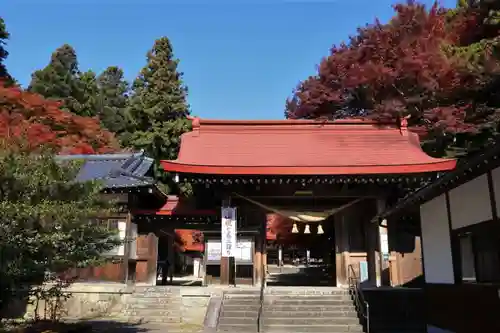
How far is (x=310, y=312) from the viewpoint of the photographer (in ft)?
40.1

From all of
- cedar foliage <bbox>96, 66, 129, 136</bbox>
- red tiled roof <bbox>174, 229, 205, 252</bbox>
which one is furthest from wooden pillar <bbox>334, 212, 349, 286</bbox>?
cedar foliage <bbox>96, 66, 129, 136</bbox>

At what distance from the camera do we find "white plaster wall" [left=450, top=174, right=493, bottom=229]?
7273 mm

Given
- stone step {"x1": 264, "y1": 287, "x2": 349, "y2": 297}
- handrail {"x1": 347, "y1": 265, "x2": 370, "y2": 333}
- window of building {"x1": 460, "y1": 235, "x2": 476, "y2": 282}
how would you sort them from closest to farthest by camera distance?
window of building {"x1": 460, "y1": 235, "x2": 476, "y2": 282} < handrail {"x1": 347, "y1": 265, "x2": 370, "y2": 333} < stone step {"x1": 264, "y1": 287, "x2": 349, "y2": 297}

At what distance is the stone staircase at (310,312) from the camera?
11561 mm

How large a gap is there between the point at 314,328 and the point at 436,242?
157 inches

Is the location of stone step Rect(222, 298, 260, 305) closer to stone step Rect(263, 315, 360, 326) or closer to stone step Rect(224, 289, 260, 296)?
stone step Rect(224, 289, 260, 296)

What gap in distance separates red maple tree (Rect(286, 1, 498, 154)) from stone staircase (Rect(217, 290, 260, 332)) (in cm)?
921

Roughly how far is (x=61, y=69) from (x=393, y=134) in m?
33.0

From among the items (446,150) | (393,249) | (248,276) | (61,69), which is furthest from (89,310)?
(61,69)

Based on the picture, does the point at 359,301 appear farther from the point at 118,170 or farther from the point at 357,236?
the point at 118,170

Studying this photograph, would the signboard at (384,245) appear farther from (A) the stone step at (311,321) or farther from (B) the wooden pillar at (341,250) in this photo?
(A) the stone step at (311,321)

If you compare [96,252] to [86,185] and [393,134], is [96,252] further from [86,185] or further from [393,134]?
[393,134]

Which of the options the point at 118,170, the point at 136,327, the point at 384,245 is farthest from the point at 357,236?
the point at 118,170

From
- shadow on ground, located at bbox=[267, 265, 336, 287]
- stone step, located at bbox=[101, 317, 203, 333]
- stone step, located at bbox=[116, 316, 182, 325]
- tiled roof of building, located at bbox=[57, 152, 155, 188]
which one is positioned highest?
tiled roof of building, located at bbox=[57, 152, 155, 188]
